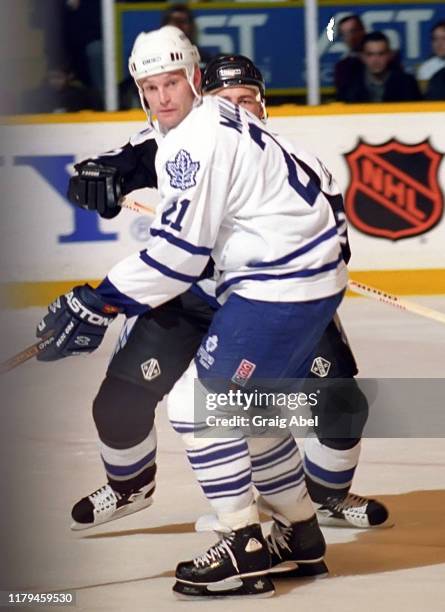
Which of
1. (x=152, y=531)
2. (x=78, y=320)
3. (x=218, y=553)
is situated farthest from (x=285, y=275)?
(x=152, y=531)

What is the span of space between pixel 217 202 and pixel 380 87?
414 cm

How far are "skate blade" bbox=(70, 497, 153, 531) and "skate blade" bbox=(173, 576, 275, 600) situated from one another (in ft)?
1.94

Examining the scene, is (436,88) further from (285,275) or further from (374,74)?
(285,275)

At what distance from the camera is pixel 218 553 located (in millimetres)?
3221

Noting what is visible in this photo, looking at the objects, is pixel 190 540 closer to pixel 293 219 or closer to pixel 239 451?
pixel 239 451

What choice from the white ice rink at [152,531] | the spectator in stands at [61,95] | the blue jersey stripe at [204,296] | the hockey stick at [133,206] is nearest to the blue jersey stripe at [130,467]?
the white ice rink at [152,531]

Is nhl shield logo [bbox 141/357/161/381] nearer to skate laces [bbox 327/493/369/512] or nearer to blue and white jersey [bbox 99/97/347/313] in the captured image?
blue and white jersey [bbox 99/97/347/313]

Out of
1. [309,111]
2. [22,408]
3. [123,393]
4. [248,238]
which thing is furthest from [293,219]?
[309,111]

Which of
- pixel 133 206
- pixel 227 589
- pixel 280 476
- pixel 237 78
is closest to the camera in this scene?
pixel 227 589

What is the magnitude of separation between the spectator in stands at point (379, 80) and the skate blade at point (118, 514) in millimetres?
3679

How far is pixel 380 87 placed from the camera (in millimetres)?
7125

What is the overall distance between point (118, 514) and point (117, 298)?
779 millimetres

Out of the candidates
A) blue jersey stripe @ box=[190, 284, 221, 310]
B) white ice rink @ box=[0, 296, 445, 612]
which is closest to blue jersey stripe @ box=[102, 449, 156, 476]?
white ice rink @ box=[0, 296, 445, 612]

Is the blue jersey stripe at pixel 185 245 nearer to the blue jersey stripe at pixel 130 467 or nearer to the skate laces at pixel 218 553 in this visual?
the skate laces at pixel 218 553
